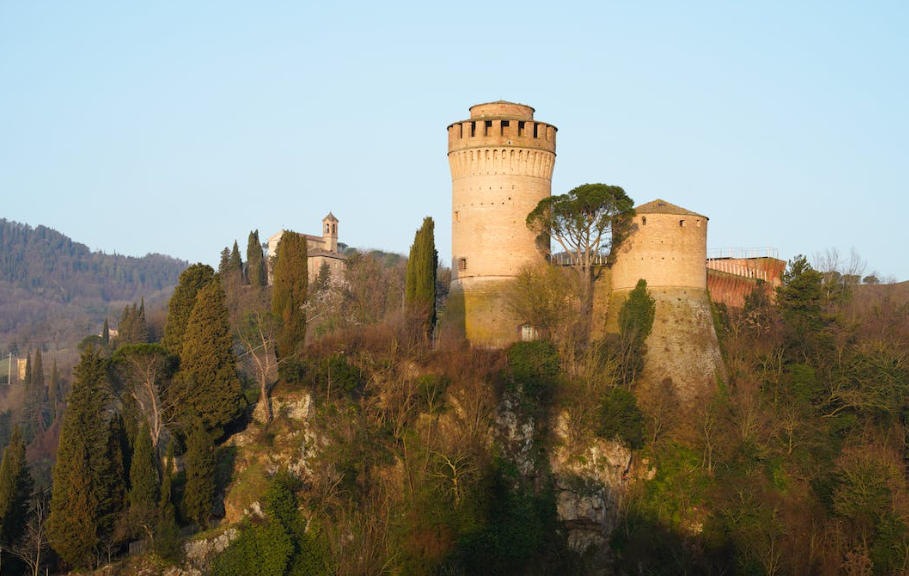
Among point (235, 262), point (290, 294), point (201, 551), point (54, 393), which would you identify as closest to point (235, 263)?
point (235, 262)

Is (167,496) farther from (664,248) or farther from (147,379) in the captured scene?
(664,248)

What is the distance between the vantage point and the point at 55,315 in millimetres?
181500

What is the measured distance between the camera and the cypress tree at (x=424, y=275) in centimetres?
3403

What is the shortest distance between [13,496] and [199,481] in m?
4.70

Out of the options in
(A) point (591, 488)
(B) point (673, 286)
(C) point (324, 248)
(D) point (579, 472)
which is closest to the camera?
(A) point (591, 488)

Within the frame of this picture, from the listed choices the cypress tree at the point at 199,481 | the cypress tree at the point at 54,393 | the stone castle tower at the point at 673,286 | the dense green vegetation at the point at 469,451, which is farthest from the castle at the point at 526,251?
the cypress tree at the point at 54,393

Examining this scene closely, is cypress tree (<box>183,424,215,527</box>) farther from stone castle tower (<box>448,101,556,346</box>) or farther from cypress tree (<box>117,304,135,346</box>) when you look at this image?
cypress tree (<box>117,304,135,346</box>)

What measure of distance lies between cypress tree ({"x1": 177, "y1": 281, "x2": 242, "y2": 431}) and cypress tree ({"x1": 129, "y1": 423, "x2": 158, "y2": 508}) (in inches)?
91.6

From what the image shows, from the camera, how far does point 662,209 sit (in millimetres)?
33875

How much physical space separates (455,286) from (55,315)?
16293 centimetres

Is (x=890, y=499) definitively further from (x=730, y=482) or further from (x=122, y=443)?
(x=122, y=443)

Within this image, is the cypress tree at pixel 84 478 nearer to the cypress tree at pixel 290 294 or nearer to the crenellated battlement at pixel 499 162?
the cypress tree at pixel 290 294

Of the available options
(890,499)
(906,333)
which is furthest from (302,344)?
(906,333)

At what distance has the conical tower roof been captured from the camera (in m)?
33.8
